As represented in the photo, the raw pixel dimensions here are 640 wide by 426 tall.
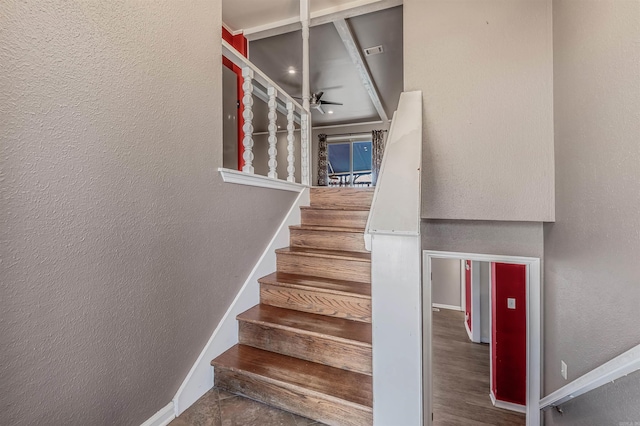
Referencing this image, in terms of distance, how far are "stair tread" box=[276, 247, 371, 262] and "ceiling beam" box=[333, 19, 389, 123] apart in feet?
8.56

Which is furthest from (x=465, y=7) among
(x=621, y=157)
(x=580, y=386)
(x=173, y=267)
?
(x=173, y=267)

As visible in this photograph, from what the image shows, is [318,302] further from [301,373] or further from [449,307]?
[449,307]

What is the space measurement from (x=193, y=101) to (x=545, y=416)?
3.41 meters

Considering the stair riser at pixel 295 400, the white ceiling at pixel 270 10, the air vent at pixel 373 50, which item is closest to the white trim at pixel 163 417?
the stair riser at pixel 295 400

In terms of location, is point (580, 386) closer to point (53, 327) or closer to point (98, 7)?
point (53, 327)

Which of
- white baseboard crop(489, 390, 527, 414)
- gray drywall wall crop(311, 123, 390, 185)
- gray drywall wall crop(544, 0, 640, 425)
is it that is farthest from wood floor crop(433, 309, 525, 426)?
gray drywall wall crop(311, 123, 390, 185)

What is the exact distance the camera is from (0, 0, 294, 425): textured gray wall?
0.85 metres

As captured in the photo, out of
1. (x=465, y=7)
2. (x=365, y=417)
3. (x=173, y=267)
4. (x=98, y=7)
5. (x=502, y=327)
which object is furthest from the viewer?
(x=502, y=327)

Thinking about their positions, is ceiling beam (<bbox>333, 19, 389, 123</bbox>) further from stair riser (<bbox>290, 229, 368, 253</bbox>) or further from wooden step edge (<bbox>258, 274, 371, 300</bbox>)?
wooden step edge (<bbox>258, 274, 371, 300</bbox>)

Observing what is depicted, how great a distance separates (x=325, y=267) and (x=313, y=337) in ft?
1.96

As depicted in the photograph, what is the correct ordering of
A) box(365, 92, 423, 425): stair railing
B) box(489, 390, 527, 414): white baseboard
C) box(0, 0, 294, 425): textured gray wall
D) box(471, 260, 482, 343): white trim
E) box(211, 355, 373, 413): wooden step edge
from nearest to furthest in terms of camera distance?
box(0, 0, 294, 425): textured gray wall → box(365, 92, 423, 425): stair railing → box(211, 355, 373, 413): wooden step edge → box(489, 390, 527, 414): white baseboard → box(471, 260, 482, 343): white trim

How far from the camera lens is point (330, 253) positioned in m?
2.16

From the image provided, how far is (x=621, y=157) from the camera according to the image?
1.18 m

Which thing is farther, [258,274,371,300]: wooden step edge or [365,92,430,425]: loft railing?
[258,274,371,300]: wooden step edge
